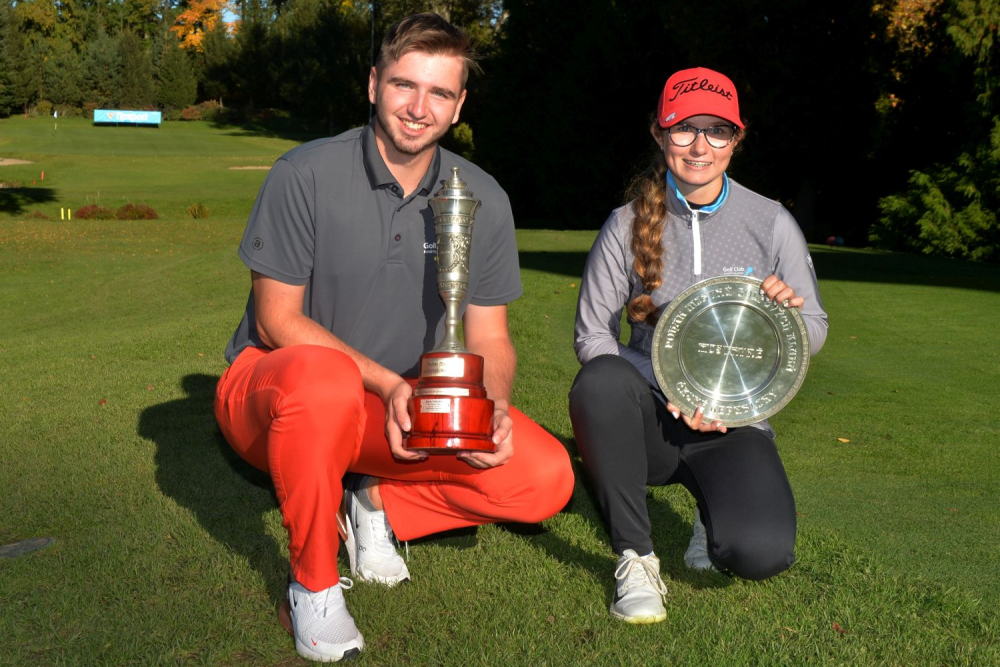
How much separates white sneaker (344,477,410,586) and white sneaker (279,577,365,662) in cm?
51

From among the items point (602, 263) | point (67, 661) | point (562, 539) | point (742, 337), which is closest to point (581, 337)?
point (602, 263)

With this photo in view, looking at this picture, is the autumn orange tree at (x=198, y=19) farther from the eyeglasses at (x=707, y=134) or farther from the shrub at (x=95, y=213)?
the eyeglasses at (x=707, y=134)

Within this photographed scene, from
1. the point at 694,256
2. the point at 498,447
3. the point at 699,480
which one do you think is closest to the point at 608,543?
the point at 699,480

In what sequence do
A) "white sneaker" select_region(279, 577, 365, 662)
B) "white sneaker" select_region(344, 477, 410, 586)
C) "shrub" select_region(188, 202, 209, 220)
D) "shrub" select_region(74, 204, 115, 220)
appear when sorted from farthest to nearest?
"shrub" select_region(188, 202, 209, 220), "shrub" select_region(74, 204, 115, 220), "white sneaker" select_region(344, 477, 410, 586), "white sneaker" select_region(279, 577, 365, 662)

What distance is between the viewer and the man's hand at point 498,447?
120 inches

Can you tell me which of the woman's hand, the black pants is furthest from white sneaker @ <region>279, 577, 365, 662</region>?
the woman's hand

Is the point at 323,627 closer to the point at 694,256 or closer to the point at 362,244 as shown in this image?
the point at 362,244

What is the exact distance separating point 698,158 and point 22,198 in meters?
31.5

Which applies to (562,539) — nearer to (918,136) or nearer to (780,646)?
(780,646)

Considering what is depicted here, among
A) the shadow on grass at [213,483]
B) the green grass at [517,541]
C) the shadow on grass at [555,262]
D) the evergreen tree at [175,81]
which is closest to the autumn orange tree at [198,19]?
the evergreen tree at [175,81]

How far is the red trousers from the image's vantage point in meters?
2.86

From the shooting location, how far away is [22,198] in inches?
1217

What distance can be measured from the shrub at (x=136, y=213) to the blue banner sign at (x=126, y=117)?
41.9 meters

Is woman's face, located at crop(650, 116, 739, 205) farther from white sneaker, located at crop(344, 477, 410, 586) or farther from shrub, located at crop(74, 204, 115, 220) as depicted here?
shrub, located at crop(74, 204, 115, 220)
